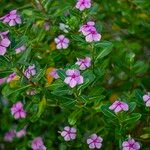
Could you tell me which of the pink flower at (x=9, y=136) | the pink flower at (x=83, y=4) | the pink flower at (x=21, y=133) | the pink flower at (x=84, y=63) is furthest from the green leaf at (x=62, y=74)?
the pink flower at (x=9, y=136)

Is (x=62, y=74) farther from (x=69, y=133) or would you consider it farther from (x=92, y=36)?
(x=69, y=133)

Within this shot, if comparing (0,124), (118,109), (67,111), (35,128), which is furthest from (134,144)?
(0,124)

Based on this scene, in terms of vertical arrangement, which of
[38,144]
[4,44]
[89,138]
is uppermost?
[4,44]

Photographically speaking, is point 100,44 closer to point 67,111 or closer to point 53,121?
point 67,111

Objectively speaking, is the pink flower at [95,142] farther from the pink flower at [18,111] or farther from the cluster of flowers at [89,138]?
the pink flower at [18,111]

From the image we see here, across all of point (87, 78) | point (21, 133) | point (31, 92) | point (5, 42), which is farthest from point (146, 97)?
point (21, 133)

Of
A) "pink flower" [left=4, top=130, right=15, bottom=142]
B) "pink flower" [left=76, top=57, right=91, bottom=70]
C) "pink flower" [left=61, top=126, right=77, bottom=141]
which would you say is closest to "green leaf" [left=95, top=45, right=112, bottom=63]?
"pink flower" [left=76, top=57, right=91, bottom=70]
